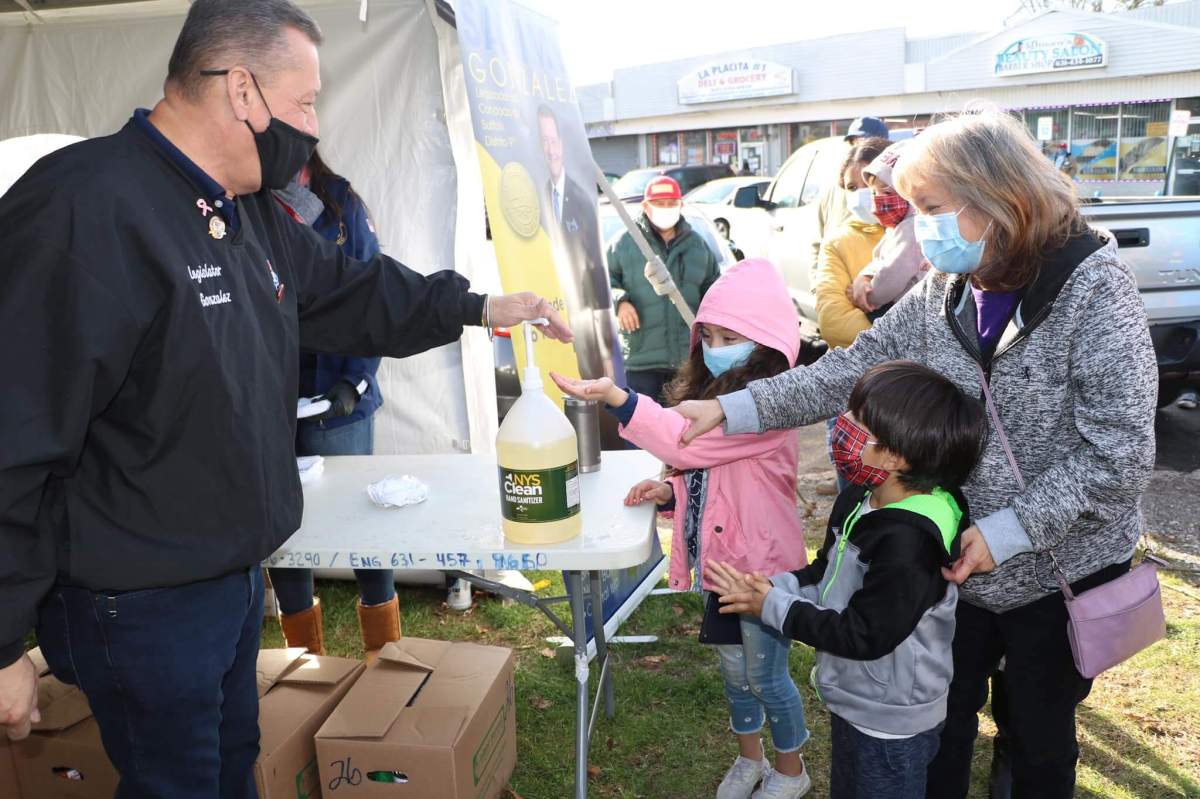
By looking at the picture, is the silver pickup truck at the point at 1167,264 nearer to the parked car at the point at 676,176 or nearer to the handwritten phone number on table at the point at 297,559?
the handwritten phone number on table at the point at 297,559

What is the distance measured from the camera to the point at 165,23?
3.94m

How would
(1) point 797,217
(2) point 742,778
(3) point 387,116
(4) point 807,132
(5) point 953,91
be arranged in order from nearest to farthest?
1. (2) point 742,778
2. (3) point 387,116
3. (1) point 797,217
4. (5) point 953,91
5. (4) point 807,132

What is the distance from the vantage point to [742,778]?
273 centimetres

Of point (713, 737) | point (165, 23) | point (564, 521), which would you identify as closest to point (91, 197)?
point (564, 521)

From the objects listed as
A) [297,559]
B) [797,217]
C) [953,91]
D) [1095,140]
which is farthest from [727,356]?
[953,91]

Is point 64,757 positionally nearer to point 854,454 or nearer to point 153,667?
point 153,667

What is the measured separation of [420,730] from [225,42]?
1.71m

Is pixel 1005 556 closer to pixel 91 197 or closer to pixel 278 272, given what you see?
pixel 278 272

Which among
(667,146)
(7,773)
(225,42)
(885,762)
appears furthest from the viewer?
(667,146)

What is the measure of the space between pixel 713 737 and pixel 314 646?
1.51 m

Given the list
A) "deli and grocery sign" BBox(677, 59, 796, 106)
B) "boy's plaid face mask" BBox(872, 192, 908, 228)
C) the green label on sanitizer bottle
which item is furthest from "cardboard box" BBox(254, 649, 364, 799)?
"deli and grocery sign" BBox(677, 59, 796, 106)

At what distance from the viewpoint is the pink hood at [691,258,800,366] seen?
2439mm

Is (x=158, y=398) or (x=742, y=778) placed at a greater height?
(x=158, y=398)

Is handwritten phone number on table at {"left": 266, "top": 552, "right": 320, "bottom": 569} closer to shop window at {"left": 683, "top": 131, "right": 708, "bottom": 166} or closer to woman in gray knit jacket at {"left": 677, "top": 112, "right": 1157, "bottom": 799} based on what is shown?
woman in gray knit jacket at {"left": 677, "top": 112, "right": 1157, "bottom": 799}
